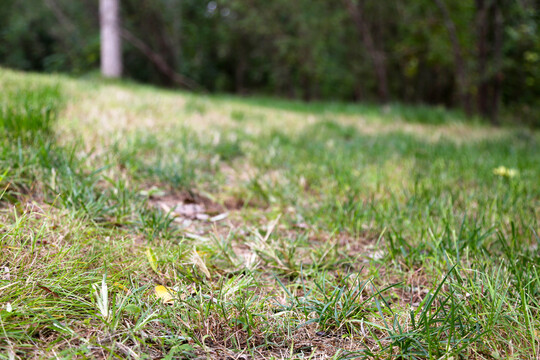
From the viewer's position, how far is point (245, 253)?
174 centimetres

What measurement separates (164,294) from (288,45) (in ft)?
45.0

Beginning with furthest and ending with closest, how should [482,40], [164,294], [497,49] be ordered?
[497,49] → [482,40] → [164,294]

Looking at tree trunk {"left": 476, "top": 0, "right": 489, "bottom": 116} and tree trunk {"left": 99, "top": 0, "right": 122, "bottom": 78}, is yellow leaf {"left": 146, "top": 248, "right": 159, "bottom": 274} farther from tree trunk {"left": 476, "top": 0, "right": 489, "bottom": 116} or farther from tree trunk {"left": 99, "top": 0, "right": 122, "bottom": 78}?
tree trunk {"left": 99, "top": 0, "right": 122, "bottom": 78}

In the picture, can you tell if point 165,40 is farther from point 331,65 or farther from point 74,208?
point 74,208

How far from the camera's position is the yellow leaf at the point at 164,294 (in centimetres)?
124

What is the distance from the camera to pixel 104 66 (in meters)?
9.18

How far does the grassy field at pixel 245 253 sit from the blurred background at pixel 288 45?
6.20 m

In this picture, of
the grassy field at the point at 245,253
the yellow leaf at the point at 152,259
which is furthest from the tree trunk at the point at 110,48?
the yellow leaf at the point at 152,259

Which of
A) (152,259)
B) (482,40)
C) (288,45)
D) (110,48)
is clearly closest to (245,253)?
(152,259)

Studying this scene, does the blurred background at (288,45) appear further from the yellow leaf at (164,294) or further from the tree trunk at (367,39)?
the yellow leaf at (164,294)

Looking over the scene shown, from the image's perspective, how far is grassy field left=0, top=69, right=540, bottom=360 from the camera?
1.10m

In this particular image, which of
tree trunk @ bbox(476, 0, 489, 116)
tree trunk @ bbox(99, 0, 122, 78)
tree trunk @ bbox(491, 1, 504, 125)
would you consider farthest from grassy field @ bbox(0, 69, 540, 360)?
tree trunk @ bbox(99, 0, 122, 78)

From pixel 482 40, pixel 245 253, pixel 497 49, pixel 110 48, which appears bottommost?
pixel 245 253

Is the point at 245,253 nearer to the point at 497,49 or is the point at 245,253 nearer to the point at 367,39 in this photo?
the point at 497,49
